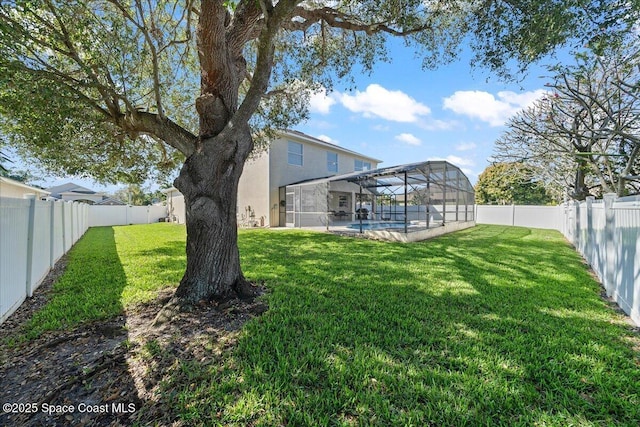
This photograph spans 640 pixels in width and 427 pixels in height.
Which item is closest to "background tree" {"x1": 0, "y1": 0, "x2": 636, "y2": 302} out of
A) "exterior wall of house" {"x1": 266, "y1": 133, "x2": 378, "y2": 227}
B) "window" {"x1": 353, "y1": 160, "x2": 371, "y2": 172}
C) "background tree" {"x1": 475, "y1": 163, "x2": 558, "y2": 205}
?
"exterior wall of house" {"x1": 266, "y1": 133, "x2": 378, "y2": 227}

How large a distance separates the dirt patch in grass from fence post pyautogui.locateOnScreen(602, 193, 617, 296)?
5.65 m

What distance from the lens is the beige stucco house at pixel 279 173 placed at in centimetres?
1628

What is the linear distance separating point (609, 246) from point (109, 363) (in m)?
7.32

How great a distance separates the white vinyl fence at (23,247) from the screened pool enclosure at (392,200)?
9.36 metres

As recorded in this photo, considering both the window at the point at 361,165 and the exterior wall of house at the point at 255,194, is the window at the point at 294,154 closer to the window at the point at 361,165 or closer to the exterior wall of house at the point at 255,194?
the exterior wall of house at the point at 255,194

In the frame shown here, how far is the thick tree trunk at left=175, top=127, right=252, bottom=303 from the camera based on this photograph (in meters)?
3.72

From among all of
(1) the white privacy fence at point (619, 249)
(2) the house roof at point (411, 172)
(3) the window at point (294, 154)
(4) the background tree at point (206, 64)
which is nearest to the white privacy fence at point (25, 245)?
(4) the background tree at point (206, 64)

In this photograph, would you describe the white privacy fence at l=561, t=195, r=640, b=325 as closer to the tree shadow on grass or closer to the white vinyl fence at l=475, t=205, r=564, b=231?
the tree shadow on grass

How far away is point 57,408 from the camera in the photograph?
2.04 meters

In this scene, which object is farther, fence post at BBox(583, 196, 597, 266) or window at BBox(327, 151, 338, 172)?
window at BBox(327, 151, 338, 172)

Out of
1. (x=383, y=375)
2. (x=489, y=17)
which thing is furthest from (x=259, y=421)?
(x=489, y=17)

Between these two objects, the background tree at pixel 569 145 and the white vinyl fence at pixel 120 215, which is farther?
the white vinyl fence at pixel 120 215

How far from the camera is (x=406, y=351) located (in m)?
2.73

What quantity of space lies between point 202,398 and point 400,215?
17.8 metres
